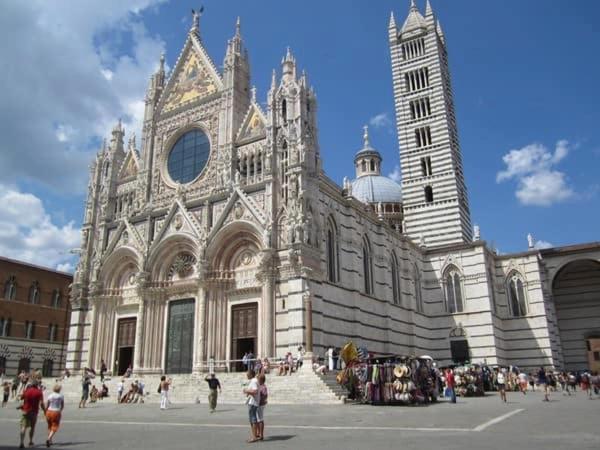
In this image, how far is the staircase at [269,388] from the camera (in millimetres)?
19391

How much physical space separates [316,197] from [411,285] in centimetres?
1301

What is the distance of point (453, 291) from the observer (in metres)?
37.7

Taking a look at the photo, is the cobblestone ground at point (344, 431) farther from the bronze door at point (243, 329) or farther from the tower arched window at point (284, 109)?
the tower arched window at point (284, 109)

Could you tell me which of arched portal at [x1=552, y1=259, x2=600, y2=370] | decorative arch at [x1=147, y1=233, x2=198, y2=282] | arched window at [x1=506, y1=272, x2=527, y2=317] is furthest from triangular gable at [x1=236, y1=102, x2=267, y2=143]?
arched portal at [x1=552, y1=259, x2=600, y2=370]

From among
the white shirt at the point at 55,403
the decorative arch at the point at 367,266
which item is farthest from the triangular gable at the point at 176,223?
the white shirt at the point at 55,403

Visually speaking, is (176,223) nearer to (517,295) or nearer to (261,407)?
(261,407)

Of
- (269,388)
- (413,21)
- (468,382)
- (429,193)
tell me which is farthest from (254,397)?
(413,21)

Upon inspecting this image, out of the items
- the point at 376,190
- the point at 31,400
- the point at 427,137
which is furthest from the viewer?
the point at 376,190

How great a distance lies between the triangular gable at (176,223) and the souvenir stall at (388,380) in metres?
12.5

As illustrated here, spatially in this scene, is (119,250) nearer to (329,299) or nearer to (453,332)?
(329,299)

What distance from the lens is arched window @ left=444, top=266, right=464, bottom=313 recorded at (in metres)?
→ 37.3

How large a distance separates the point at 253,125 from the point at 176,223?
7117 mm

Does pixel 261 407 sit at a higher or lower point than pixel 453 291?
lower

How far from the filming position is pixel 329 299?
1024 inches
